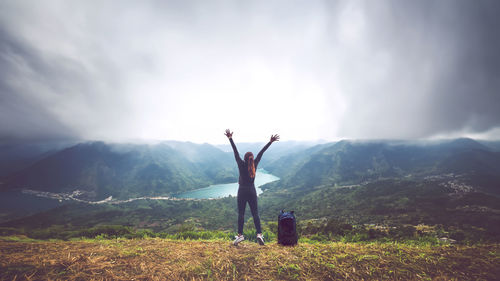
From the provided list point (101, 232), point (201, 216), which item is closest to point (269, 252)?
point (101, 232)

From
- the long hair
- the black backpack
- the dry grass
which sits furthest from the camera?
the long hair

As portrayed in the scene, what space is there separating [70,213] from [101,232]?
21000 centimetres

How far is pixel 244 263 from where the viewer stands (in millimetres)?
4484

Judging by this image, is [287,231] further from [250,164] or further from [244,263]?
[250,164]

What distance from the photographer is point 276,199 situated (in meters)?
173

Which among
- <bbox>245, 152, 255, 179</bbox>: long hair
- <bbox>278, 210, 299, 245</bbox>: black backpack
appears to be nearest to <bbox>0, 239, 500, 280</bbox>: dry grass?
<bbox>278, 210, 299, 245</bbox>: black backpack

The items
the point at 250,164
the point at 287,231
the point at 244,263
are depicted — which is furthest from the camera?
the point at 250,164

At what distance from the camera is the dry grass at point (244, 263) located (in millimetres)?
3754

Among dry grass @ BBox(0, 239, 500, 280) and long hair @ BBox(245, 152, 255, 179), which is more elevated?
long hair @ BBox(245, 152, 255, 179)

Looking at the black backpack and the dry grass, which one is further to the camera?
the black backpack

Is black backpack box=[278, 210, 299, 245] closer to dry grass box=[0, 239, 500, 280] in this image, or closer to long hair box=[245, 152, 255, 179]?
dry grass box=[0, 239, 500, 280]

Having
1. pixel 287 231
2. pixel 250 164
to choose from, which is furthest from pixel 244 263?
pixel 250 164

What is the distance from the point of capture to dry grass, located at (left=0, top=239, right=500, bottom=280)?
3754 mm

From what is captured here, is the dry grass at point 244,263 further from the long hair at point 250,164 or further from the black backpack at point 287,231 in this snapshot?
the long hair at point 250,164
